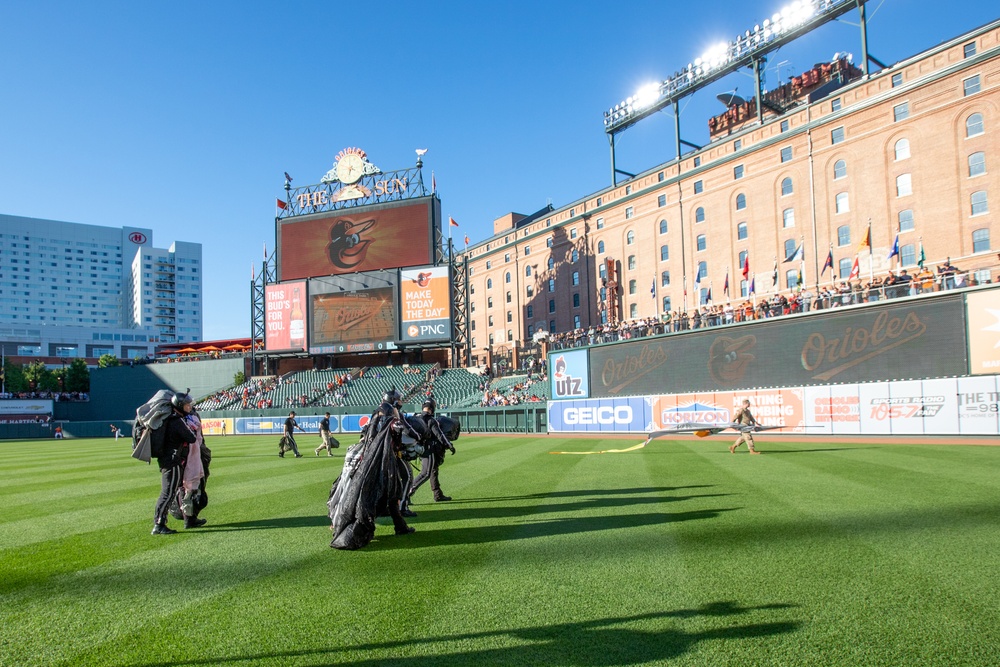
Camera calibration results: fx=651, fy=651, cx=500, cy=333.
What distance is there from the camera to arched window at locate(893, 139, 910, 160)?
41.7 meters

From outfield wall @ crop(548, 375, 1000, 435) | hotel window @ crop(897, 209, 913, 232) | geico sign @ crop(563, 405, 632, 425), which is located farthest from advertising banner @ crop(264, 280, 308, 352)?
hotel window @ crop(897, 209, 913, 232)

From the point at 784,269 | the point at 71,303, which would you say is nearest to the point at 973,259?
the point at 784,269

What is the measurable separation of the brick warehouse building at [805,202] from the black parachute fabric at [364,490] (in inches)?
992

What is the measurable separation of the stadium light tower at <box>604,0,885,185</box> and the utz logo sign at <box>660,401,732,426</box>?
1126 inches

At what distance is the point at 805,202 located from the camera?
4725 cm

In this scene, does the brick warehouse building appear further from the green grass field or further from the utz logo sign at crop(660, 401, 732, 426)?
the green grass field

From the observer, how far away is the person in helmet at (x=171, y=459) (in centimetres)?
891

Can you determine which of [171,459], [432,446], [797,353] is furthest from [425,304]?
A: [171,459]

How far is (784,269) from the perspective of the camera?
161 ft

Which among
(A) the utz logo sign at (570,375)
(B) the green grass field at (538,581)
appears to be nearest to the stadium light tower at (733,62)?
(A) the utz logo sign at (570,375)

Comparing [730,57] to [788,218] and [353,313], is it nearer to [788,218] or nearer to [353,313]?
[788,218]

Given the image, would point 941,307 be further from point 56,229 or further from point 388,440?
point 56,229

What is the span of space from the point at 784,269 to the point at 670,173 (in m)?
14.6

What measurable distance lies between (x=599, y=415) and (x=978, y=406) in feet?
56.6
